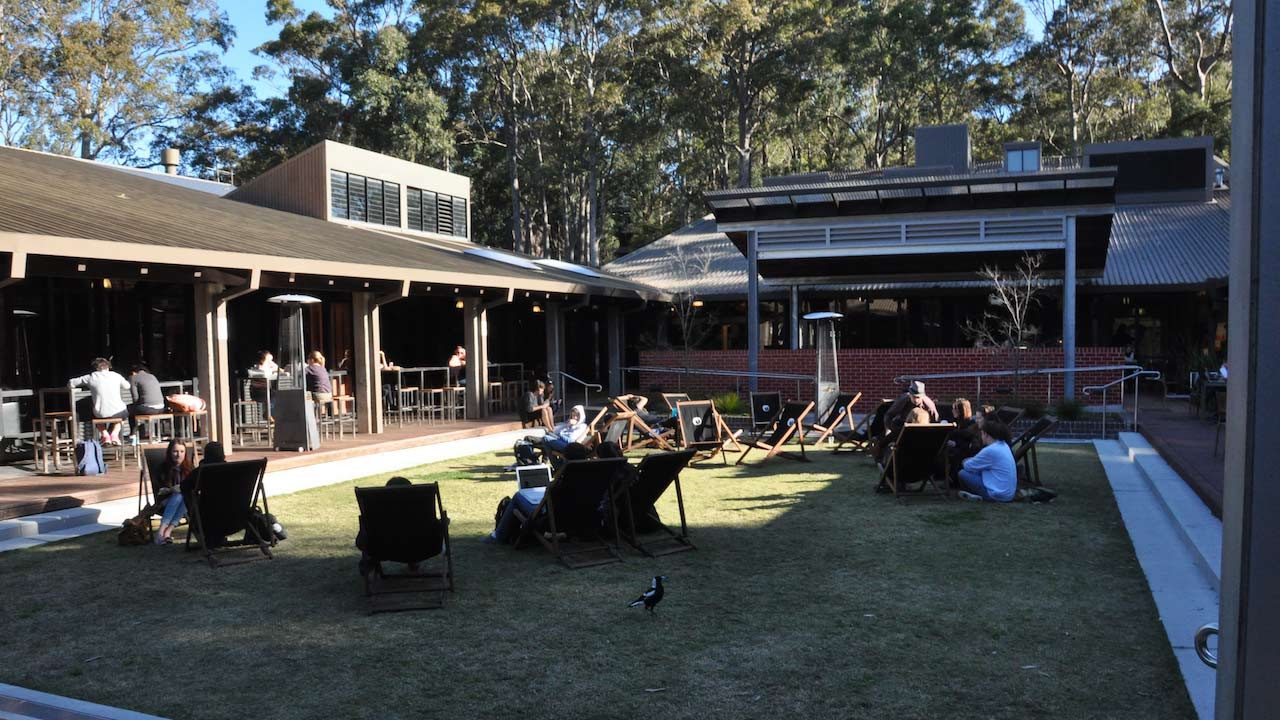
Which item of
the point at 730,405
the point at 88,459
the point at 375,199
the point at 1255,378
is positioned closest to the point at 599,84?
the point at 375,199

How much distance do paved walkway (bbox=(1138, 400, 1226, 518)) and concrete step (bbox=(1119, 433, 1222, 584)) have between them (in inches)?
3.2

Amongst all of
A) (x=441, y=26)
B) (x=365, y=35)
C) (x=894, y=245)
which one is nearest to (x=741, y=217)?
(x=894, y=245)

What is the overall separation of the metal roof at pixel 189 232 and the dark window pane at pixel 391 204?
11.6 feet

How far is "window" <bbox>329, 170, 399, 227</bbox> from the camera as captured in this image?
70.0 ft

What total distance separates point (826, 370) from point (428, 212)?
38.4ft

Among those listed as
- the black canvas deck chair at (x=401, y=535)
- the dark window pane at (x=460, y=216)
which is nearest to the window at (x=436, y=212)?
the dark window pane at (x=460, y=216)

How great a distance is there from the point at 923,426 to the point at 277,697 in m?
6.50

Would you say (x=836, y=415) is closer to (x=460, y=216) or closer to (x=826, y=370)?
(x=826, y=370)

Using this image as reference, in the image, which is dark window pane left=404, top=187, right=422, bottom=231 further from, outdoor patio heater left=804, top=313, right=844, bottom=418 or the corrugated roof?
outdoor patio heater left=804, top=313, right=844, bottom=418

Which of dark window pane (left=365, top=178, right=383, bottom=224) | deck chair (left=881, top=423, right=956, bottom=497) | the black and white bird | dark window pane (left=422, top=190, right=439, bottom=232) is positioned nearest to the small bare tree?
deck chair (left=881, top=423, right=956, bottom=497)

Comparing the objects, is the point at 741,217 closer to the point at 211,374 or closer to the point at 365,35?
the point at 211,374

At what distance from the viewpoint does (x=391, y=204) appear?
23.0 meters

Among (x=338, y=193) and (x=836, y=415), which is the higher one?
(x=338, y=193)

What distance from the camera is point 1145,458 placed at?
11445mm
